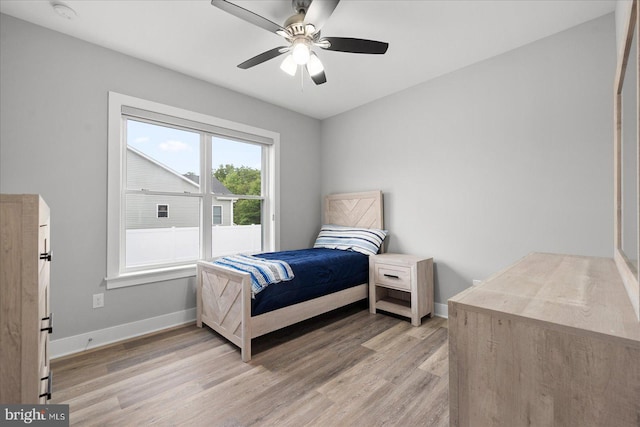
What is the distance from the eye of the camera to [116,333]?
2.46 m

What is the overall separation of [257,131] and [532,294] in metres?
3.27

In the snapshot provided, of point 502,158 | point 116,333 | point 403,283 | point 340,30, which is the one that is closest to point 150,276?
point 116,333

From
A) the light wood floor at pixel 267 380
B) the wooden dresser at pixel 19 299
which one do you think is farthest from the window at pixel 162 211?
the wooden dresser at pixel 19 299

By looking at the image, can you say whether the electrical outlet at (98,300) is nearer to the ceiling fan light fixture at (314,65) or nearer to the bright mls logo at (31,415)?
the bright mls logo at (31,415)

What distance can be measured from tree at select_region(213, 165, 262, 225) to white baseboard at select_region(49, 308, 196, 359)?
1.20 meters

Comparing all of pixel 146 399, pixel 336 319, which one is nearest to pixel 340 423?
pixel 146 399

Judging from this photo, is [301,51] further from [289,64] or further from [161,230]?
[161,230]

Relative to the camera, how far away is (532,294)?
0.92m

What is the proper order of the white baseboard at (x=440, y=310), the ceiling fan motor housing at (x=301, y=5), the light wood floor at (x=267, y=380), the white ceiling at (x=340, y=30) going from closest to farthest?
the light wood floor at (x=267, y=380) → the ceiling fan motor housing at (x=301, y=5) → the white ceiling at (x=340, y=30) → the white baseboard at (x=440, y=310)

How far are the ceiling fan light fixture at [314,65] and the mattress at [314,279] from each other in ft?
5.34

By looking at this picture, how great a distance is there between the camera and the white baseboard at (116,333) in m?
2.22

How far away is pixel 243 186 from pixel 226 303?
1600 millimetres

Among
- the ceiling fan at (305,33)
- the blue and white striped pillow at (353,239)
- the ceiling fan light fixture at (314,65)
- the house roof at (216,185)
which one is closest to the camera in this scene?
the ceiling fan at (305,33)

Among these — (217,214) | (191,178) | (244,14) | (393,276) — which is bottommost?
(393,276)
